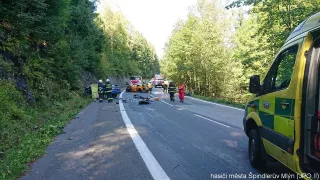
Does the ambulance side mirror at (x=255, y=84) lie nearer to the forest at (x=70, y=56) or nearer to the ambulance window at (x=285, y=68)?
the ambulance window at (x=285, y=68)

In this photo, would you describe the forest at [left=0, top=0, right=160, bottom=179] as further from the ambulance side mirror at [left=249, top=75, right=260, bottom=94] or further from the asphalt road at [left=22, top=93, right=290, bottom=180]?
the ambulance side mirror at [left=249, top=75, right=260, bottom=94]

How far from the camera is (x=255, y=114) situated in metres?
5.71

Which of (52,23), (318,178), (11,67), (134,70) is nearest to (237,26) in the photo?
(52,23)

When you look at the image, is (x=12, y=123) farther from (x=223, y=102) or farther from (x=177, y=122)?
(x=223, y=102)

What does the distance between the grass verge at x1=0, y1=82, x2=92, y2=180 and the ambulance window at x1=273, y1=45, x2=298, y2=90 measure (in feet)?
15.3

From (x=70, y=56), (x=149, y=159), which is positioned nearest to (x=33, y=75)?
(x=70, y=56)

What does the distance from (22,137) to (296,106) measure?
7.29 meters

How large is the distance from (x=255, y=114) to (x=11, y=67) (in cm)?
1100

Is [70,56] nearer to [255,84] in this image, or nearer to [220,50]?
[220,50]

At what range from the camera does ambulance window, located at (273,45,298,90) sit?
174 inches

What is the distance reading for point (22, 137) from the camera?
845cm

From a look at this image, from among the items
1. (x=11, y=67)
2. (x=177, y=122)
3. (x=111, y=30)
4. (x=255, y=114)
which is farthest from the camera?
(x=111, y=30)

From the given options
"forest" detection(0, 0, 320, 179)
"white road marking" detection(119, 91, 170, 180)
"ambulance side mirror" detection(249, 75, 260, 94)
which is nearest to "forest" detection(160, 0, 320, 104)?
"forest" detection(0, 0, 320, 179)

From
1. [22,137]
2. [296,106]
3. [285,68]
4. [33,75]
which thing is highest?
[33,75]
